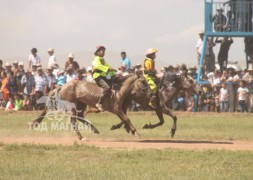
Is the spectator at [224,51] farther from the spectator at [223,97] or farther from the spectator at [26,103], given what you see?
the spectator at [26,103]

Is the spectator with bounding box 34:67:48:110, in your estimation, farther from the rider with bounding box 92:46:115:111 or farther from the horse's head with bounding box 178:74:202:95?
the rider with bounding box 92:46:115:111

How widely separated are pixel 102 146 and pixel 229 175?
202 inches

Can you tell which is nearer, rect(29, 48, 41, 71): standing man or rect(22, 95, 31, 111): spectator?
rect(22, 95, 31, 111): spectator

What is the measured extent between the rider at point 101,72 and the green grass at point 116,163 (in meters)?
2.77

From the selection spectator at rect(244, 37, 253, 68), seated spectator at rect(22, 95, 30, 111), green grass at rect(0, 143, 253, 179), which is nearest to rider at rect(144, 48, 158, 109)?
green grass at rect(0, 143, 253, 179)

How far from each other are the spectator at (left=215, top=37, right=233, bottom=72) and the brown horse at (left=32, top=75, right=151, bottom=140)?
37.6ft

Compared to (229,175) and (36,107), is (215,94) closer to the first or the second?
(36,107)

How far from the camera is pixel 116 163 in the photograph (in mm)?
13562

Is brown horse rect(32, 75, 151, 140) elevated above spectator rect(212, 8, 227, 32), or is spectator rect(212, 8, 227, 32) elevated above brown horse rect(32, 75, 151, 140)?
spectator rect(212, 8, 227, 32)

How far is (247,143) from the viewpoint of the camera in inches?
714

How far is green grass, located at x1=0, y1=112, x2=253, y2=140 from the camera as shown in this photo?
20.0 metres

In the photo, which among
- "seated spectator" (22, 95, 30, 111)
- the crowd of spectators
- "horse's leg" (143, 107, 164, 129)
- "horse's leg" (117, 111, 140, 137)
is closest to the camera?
"horse's leg" (117, 111, 140, 137)

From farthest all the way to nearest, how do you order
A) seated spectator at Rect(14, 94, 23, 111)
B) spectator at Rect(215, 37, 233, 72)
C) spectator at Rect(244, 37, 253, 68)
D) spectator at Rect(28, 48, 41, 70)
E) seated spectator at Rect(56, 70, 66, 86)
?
spectator at Rect(215, 37, 233, 72)
spectator at Rect(244, 37, 253, 68)
spectator at Rect(28, 48, 41, 70)
seated spectator at Rect(14, 94, 23, 111)
seated spectator at Rect(56, 70, 66, 86)
